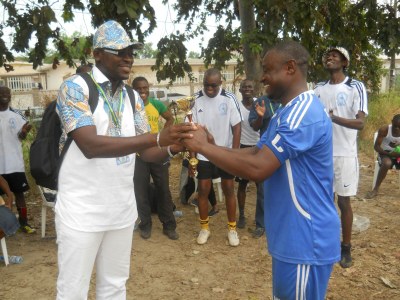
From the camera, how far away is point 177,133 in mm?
2451

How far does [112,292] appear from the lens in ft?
9.39

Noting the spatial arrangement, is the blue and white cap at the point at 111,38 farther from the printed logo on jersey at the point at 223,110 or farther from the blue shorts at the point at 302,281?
the printed logo on jersey at the point at 223,110

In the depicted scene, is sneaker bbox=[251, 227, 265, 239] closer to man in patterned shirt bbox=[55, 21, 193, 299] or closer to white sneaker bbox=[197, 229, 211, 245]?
white sneaker bbox=[197, 229, 211, 245]

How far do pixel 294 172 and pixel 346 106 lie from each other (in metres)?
2.65

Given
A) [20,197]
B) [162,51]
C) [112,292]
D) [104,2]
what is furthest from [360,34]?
[112,292]

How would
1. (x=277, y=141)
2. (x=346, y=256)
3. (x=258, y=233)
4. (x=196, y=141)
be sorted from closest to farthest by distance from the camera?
(x=277, y=141)
(x=196, y=141)
(x=346, y=256)
(x=258, y=233)

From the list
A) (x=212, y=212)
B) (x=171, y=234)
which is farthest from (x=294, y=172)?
(x=212, y=212)

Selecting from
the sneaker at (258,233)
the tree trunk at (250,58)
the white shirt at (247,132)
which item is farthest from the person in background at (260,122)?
the tree trunk at (250,58)

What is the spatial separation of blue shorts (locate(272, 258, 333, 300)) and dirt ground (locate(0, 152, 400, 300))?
1837mm

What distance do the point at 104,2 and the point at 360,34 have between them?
4.82 m

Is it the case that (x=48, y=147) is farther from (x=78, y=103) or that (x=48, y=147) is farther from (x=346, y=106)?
(x=346, y=106)

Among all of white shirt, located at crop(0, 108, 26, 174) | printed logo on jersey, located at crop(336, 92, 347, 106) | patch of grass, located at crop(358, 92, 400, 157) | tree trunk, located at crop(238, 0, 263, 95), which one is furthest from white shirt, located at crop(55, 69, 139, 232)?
patch of grass, located at crop(358, 92, 400, 157)

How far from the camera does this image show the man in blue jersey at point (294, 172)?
2.12 meters

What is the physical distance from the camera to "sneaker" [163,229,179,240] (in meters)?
5.55
